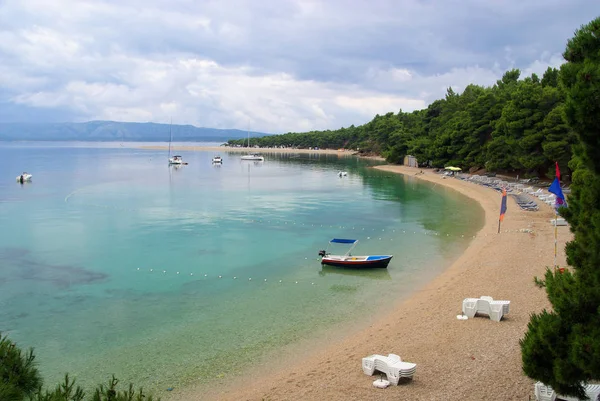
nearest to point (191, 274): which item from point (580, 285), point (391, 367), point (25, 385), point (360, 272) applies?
point (360, 272)

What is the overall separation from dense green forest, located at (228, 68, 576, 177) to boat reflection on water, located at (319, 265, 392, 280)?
1140 cm

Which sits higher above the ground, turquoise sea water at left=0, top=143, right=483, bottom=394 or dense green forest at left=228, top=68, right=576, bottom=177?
dense green forest at left=228, top=68, right=576, bottom=177

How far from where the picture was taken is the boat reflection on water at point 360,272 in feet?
79.3

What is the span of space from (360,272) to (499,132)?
46172 mm

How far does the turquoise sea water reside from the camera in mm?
16203

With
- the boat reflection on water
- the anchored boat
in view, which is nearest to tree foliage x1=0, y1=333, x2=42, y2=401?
the boat reflection on water

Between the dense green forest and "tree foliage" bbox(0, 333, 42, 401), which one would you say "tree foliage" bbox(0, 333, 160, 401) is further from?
the dense green forest

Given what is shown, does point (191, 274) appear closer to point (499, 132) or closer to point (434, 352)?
point (434, 352)

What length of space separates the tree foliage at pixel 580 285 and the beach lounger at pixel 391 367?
14.8 ft

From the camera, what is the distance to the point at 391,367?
12.2 metres

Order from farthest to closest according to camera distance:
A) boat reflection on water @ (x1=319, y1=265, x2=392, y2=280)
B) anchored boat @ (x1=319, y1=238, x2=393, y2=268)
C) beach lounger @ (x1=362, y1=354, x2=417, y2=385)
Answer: anchored boat @ (x1=319, y1=238, x2=393, y2=268) < boat reflection on water @ (x1=319, y1=265, x2=392, y2=280) < beach lounger @ (x1=362, y1=354, x2=417, y2=385)

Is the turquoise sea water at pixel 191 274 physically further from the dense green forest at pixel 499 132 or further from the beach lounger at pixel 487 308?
the dense green forest at pixel 499 132

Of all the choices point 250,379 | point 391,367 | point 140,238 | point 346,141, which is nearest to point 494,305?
point 391,367

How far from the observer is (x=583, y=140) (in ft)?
23.8
